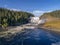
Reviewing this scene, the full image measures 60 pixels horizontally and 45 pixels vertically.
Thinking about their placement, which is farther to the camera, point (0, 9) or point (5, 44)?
point (0, 9)

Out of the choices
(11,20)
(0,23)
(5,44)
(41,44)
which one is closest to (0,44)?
(5,44)

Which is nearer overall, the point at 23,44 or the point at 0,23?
the point at 23,44

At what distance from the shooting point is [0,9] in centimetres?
16000

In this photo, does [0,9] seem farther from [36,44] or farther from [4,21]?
[36,44]

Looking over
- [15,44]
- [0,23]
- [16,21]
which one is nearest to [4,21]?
[0,23]

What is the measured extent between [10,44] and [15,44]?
1.55m

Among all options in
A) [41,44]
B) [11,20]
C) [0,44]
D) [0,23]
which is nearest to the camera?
[0,44]

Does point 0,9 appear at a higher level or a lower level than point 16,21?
higher

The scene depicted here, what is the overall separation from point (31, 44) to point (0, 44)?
942cm

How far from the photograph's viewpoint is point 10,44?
172 ft

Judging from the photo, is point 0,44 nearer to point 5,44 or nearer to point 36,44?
point 5,44

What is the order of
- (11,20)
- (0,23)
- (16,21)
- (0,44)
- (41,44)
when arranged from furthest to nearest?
(16,21) → (11,20) → (0,23) → (41,44) → (0,44)

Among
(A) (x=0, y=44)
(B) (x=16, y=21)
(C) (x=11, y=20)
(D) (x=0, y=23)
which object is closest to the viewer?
(A) (x=0, y=44)

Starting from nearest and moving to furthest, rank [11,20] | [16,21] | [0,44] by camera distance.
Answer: [0,44]
[11,20]
[16,21]
